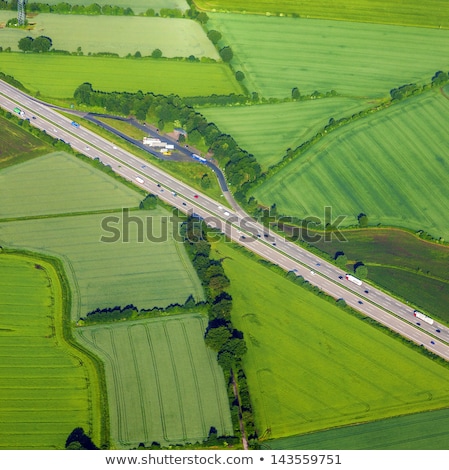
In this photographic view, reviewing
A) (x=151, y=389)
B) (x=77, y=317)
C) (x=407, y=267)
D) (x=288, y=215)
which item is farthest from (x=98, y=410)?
(x=407, y=267)

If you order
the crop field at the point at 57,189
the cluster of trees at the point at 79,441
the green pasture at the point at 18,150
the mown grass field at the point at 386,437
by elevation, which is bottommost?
the mown grass field at the point at 386,437

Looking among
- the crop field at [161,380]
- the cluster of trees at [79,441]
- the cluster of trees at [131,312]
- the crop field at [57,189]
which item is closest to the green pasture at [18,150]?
the crop field at [57,189]

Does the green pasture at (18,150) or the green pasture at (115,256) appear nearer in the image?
the green pasture at (115,256)

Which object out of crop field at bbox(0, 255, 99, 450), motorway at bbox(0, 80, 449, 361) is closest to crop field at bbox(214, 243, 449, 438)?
motorway at bbox(0, 80, 449, 361)

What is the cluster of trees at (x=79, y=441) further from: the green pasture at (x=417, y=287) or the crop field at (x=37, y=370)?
the green pasture at (x=417, y=287)

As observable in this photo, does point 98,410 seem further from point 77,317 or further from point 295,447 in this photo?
point 295,447

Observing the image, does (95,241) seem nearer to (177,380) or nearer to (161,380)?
(161,380)
